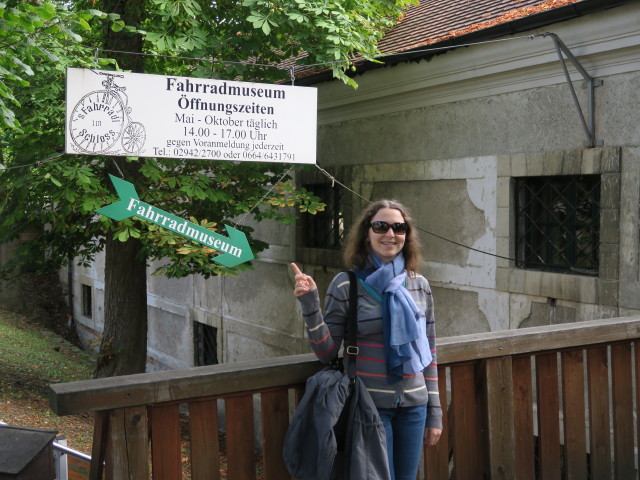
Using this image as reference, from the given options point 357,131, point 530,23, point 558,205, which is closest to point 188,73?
point 357,131

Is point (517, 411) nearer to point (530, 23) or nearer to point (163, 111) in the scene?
point (163, 111)

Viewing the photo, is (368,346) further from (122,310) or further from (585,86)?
(122,310)

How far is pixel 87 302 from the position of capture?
2284 cm

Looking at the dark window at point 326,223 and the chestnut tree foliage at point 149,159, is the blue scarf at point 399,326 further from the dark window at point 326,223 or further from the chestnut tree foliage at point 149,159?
the dark window at point 326,223

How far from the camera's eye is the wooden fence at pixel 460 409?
9.21 feet

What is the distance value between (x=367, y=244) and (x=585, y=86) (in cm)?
516

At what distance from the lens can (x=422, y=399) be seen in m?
3.12

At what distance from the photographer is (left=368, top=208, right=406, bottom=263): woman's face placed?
3191 millimetres

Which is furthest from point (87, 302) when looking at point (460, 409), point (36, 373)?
point (460, 409)

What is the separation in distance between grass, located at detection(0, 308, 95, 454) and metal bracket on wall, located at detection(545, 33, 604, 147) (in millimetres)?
6715

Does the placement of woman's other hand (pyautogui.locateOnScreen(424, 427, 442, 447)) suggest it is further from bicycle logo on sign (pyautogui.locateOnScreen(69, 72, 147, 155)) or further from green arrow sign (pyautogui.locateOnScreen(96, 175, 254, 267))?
bicycle logo on sign (pyautogui.locateOnScreen(69, 72, 147, 155))

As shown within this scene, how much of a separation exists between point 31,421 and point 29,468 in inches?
277

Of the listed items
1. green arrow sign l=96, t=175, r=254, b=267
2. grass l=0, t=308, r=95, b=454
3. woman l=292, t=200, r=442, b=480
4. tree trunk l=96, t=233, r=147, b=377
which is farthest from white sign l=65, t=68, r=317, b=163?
tree trunk l=96, t=233, r=147, b=377

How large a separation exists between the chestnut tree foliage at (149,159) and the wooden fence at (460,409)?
414 centimetres
